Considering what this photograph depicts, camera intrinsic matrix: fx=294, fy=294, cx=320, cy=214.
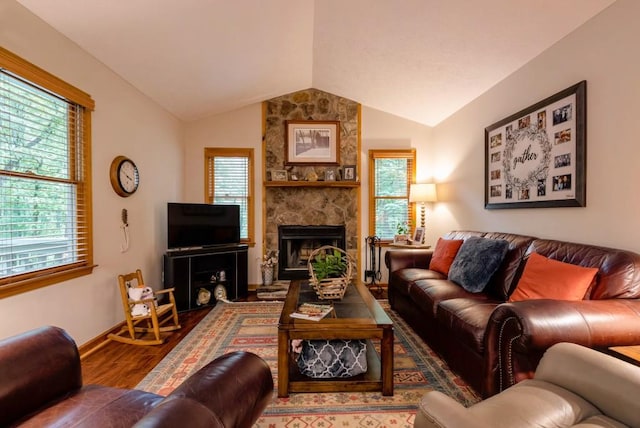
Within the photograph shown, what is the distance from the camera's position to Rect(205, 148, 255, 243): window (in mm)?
4566

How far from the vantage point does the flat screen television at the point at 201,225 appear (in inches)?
142

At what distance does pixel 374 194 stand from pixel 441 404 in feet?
12.8

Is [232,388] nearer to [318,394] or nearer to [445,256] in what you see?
[318,394]

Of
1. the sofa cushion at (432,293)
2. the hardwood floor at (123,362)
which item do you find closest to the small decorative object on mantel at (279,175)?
the hardwood floor at (123,362)

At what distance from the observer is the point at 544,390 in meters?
1.12

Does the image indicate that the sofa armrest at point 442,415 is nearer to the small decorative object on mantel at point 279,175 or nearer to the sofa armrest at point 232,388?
the sofa armrest at point 232,388

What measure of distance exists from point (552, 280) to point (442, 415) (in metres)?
1.54

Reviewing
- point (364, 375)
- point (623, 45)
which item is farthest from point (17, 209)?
point (623, 45)

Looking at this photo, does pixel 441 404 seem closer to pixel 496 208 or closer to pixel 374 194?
pixel 496 208

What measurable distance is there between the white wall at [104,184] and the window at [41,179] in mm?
112

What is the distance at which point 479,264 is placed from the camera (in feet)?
8.33

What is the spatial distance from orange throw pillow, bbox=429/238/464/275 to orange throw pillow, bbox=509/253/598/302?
950 millimetres

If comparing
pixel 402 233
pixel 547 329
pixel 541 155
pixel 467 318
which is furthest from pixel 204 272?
pixel 541 155

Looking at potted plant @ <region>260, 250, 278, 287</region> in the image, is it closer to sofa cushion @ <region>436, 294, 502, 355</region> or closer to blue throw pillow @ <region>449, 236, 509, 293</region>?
blue throw pillow @ <region>449, 236, 509, 293</region>
